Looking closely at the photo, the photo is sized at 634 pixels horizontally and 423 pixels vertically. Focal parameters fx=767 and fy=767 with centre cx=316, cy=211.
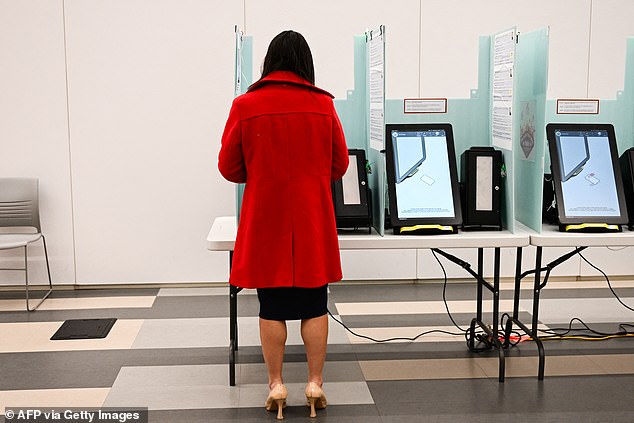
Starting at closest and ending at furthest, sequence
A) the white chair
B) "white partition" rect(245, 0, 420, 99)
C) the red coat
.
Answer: the red coat → the white chair → "white partition" rect(245, 0, 420, 99)

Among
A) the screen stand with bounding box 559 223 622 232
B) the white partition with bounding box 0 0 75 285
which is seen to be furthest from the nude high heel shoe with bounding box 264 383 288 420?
the white partition with bounding box 0 0 75 285

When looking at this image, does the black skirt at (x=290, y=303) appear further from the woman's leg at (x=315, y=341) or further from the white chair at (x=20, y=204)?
the white chair at (x=20, y=204)

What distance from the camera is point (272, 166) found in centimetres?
294

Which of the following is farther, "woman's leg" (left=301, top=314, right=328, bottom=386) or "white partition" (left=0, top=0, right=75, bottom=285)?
"white partition" (left=0, top=0, right=75, bottom=285)

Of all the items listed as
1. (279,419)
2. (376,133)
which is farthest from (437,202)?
(279,419)

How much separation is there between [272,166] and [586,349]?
81.5 inches

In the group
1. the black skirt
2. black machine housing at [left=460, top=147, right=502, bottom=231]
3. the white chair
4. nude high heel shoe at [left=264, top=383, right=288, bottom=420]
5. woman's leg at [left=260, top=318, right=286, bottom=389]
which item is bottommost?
nude high heel shoe at [left=264, top=383, right=288, bottom=420]

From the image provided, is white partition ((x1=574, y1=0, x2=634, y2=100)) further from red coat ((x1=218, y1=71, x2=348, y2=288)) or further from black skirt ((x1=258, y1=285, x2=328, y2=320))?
black skirt ((x1=258, y1=285, x2=328, y2=320))

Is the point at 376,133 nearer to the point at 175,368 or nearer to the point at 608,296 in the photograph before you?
the point at 175,368

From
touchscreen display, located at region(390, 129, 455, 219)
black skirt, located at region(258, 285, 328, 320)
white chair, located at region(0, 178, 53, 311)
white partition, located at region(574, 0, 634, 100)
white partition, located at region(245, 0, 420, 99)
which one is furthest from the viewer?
white partition, located at region(574, 0, 634, 100)

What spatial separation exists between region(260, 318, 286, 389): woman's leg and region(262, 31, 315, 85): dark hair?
1.00m

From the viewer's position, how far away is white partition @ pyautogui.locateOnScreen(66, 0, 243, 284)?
5.07m

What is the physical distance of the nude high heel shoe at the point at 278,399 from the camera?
3090mm

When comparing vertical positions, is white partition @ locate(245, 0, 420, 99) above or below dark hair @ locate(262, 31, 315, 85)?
above
